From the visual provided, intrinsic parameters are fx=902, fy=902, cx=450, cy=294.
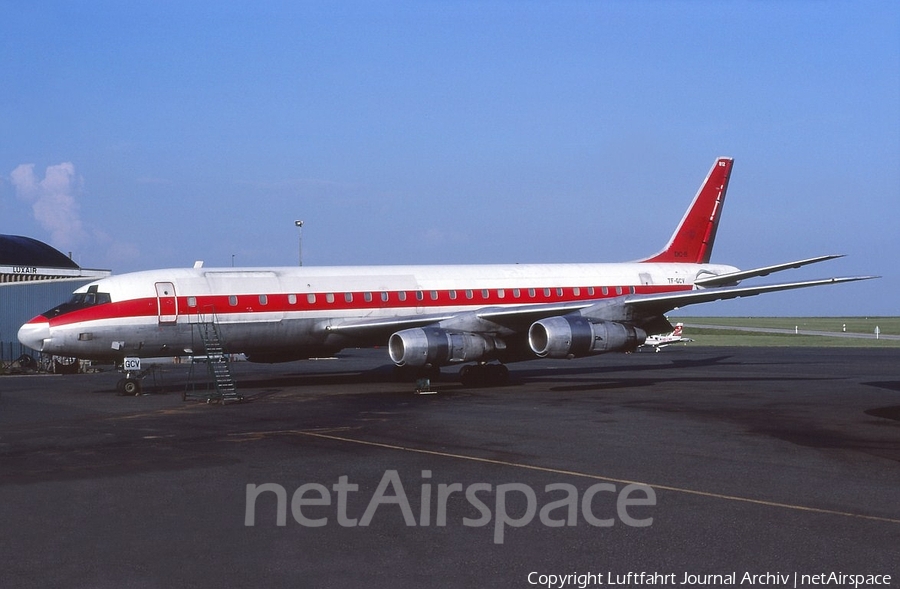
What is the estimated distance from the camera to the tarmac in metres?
8.91

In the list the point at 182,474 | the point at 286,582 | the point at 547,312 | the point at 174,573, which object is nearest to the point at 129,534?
the point at 174,573

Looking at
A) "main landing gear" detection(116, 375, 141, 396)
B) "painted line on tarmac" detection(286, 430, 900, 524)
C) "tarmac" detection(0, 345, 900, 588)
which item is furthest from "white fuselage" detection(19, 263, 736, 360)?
"painted line on tarmac" detection(286, 430, 900, 524)

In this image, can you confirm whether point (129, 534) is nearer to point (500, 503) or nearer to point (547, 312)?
point (500, 503)

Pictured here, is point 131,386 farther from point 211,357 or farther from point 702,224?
point 702,224

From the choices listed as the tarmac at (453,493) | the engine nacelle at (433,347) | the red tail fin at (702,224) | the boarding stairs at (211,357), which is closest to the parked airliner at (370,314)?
the engine nacelle at (433,347)

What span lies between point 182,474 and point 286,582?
6.34 m

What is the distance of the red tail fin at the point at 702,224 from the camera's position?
3894 cm

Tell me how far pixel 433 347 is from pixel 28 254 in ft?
218

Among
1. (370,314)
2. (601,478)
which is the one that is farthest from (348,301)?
(601,478)

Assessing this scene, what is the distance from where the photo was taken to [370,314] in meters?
31.8

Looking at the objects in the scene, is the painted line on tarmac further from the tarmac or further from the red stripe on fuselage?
the red stripe on fuselage

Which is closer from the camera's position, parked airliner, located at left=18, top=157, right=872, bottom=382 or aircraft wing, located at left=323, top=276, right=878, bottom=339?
parked airliner, located at left=18, top=157, right=872, bottom=382

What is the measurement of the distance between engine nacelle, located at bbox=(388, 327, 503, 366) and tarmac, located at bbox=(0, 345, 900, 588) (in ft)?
8.24

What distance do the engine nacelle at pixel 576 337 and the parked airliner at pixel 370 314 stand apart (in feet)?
0.13
